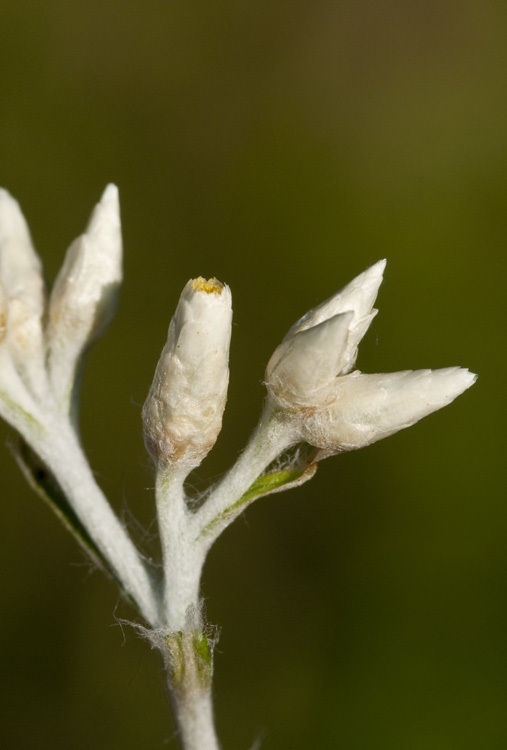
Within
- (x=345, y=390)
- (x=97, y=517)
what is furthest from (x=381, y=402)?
(x=97, y=517)

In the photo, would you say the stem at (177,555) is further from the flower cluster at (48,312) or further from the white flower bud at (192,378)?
the flower cluster at (48,312)

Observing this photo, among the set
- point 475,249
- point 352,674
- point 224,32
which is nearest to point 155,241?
point 224,32

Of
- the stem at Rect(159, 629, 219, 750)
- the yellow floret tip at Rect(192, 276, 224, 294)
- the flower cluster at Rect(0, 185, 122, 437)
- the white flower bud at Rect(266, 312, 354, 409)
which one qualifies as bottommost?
the stem at Rect(159, 629, 219, 750)

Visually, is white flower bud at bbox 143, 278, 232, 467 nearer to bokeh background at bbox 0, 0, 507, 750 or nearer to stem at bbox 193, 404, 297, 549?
stem at bbox 193, 404, 297, 549

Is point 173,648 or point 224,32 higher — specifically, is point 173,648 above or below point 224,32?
below

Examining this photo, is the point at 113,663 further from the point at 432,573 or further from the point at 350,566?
the point at 432,573

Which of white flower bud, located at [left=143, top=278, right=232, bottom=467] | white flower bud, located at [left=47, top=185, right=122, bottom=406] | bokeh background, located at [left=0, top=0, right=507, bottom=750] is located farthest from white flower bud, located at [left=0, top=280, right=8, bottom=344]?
bokeh background, located at [left=0, top=0, right=507, bottom=750]

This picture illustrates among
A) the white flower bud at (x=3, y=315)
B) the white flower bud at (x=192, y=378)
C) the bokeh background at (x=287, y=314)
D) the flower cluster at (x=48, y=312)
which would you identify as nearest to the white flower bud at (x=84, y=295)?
the flower cluster at (x=48, y=312)
